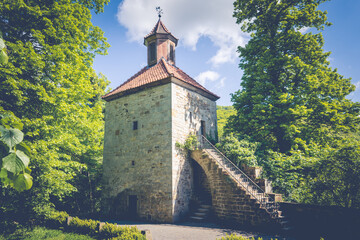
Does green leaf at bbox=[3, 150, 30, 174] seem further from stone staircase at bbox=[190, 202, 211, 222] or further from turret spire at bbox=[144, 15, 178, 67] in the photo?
turret spire at bbox=[144, 15, 178, 67]

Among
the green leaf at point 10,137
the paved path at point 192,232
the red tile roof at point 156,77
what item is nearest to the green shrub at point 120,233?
the paved path at point 192,232

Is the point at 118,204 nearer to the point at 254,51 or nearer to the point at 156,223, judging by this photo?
the point at 156,223

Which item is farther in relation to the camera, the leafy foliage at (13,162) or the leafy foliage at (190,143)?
the leafy foliage at (190,143)

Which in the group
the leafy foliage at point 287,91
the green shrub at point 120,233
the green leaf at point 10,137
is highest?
the leafy foliage at point 287,91

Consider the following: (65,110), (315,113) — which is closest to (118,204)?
(65,110)

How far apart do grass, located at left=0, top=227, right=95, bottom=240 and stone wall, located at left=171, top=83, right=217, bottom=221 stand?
4.54 meters

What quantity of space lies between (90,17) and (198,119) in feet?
28.3

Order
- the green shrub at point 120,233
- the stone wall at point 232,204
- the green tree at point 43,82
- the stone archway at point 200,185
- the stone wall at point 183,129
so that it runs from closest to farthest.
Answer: the green shrub at point 120,233 < the green tree at point 43,82 < the stone wall at point 232,204 < the stone wall at point 183,129 < the stone archway at point 200,185

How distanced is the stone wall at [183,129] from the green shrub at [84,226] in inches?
151

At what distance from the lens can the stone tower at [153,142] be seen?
10.6 m

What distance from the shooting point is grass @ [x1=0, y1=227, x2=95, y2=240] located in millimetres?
7387

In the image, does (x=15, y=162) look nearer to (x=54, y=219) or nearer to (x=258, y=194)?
(x=258, y=194)

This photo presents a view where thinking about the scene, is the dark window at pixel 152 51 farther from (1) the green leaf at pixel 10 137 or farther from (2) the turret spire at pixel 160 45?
(1) the green leaf at pixel 10 137

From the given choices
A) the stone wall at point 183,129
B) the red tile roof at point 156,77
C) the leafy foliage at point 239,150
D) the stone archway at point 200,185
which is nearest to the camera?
the stone wall at point 183,129
